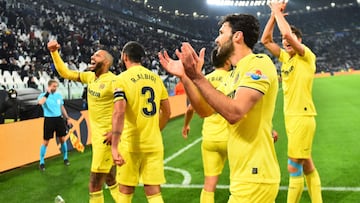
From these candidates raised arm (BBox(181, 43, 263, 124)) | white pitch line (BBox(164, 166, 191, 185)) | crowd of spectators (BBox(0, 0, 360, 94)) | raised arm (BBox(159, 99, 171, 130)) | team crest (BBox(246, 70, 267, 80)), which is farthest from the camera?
crowd of spectators (BBox(0, 0, 360, 94))

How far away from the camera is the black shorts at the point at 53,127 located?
32.8 feet

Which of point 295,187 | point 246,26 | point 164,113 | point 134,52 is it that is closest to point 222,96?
point 246,26

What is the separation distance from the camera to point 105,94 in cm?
554

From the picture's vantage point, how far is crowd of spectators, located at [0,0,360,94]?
666 inches

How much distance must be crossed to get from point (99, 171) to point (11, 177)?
15.5 ft

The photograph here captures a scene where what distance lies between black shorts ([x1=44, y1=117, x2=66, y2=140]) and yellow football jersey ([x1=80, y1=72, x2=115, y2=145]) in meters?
4.80

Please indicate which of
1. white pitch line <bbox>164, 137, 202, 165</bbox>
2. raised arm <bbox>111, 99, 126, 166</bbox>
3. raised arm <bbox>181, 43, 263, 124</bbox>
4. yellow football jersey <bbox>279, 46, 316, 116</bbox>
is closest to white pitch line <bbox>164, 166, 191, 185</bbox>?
white pitch line <bbox>164, 137, 202, 165</bbox>

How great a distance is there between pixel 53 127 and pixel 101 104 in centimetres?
499

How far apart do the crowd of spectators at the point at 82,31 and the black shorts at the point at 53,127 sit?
461cm

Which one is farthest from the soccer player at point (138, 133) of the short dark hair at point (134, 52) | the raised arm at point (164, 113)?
the raised arm at point (164, 113)

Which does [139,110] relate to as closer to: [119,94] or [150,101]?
[150,101]

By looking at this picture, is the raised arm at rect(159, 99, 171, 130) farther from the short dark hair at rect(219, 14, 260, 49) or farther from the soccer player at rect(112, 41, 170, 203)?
the short dark hair at rect(219, 14, 260, 49)

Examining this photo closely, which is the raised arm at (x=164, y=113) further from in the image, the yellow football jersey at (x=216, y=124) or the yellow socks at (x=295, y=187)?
the yellow socks at (x=295, y=187)

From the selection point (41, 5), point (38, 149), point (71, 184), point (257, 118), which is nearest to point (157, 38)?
point (41, 5)
